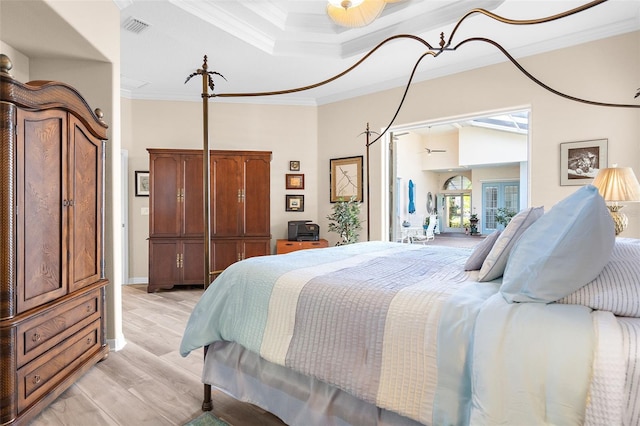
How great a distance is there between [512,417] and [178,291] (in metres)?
4.66

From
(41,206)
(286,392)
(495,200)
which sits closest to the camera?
(286,392)

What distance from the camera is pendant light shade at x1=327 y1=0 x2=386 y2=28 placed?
2061mm

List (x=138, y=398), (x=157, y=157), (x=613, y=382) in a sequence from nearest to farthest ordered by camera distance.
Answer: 1. (x=613, y=382)
2. (x=138, y=398)
3. (x=157, y=157)

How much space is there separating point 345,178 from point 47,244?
3832mm

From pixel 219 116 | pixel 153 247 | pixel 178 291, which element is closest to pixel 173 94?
pixel 219 116

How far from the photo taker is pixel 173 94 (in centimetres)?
530

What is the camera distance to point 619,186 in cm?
271

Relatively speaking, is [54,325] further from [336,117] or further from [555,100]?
[555,100]

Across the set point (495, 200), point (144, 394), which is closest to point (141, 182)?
point (144, 394)

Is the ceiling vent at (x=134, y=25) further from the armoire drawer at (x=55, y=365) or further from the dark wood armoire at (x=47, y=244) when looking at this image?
the armoire drawer at (x=55, y=365)

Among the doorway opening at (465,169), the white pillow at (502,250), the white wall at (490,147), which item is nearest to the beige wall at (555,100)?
the white pillow at (502,250)

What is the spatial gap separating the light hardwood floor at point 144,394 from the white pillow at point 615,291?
1564mm

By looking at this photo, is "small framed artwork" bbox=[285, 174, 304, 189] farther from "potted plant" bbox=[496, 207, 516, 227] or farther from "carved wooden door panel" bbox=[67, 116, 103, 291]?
"potted plant" bbox=[496, 207, 516, 227]

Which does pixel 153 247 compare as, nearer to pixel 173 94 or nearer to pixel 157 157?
pixel 157 157
